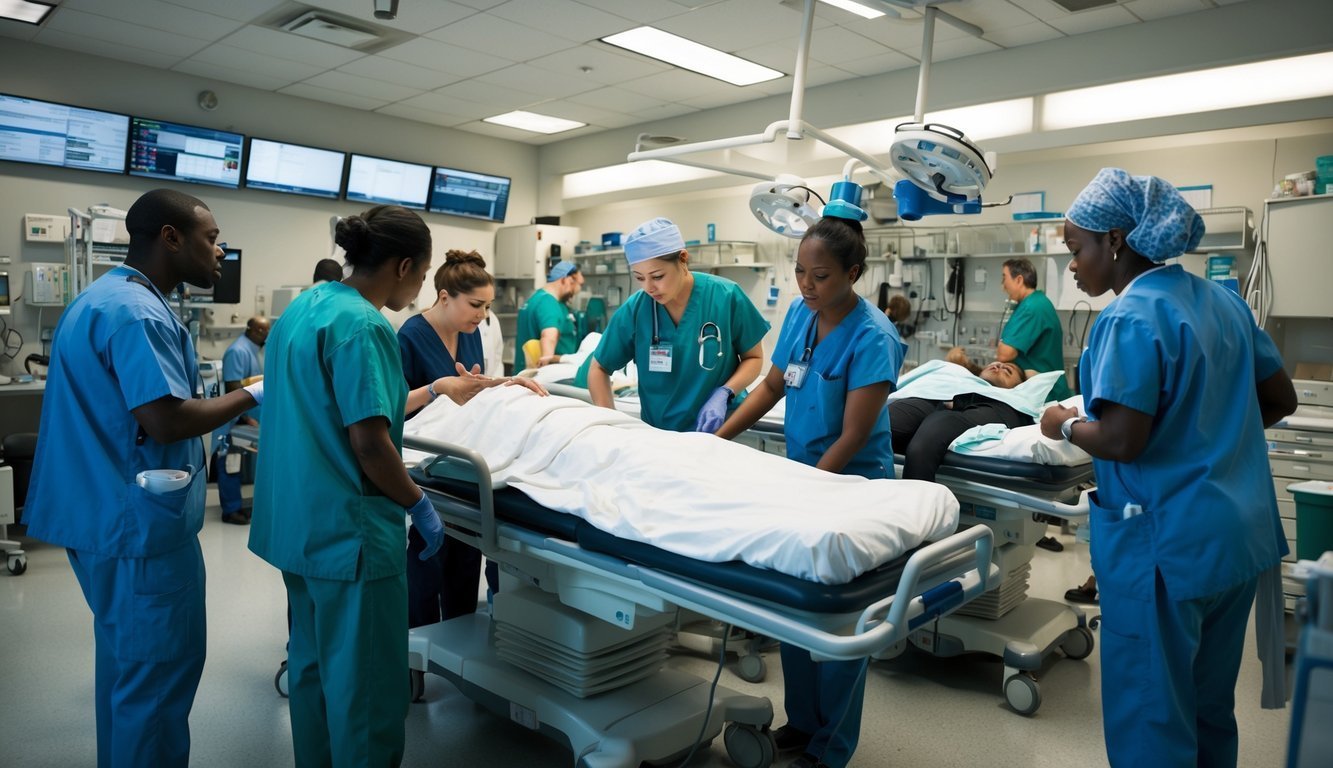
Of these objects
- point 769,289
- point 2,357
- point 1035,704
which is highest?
point 769,289

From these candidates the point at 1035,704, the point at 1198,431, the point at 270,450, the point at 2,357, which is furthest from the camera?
the point at 2,357

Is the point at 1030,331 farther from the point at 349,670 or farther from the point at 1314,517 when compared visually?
the point at 349,670

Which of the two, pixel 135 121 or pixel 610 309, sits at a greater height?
pixel 135 121

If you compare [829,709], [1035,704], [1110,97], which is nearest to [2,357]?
[829,709]

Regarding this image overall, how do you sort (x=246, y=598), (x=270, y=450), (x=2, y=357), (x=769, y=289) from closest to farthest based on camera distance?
(x=270, y=450)
(x=246, y=598)
(x=2, y=357)
(x=769, y=289)

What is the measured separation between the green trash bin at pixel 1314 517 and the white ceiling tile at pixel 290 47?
5.78m

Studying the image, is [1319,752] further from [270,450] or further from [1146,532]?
[270,450]

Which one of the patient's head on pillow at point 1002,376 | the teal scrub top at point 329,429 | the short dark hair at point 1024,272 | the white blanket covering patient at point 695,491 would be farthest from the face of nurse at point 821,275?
the short dark hair at point 1024,272

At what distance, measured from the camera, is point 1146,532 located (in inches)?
67.4

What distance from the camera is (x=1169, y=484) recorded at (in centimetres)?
168

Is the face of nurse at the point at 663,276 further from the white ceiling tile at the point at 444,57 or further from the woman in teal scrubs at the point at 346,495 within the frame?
the white ceiling tile at the point at 444,57

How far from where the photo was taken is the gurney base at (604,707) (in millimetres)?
2133

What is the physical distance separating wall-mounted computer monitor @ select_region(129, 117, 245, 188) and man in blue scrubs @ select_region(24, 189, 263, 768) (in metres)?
5.09

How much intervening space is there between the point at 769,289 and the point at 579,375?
10.2ft
